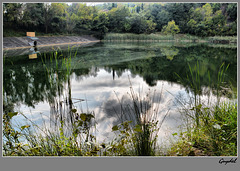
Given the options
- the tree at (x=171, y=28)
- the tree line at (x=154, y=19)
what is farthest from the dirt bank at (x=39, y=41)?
the tree at (x=171, y=28)

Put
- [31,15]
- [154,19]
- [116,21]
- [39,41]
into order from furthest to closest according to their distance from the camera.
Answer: [116,21] → [154,19] → [39,41] → [31,15]

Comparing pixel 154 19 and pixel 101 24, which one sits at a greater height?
pixel 101 24

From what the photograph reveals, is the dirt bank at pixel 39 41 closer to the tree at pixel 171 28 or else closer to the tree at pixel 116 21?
the tree at pixel 116 21

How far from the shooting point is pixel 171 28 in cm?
1852

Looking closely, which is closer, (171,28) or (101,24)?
(171,28)

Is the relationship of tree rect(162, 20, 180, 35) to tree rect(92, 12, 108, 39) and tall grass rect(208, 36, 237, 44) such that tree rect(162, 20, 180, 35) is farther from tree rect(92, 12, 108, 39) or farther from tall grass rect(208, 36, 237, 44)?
tree rect(92, 12, 108, 39)

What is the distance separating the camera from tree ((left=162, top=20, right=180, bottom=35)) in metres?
18.2

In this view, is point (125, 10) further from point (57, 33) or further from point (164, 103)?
point (164, 103)

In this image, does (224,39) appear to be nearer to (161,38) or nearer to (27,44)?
(161,38)

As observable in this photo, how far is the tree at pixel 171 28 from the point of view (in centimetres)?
1817

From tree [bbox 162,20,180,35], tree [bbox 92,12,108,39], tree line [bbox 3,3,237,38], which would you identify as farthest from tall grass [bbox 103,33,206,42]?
tree [bbox 92,12,108,39]

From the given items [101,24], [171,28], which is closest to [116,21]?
[101,24]

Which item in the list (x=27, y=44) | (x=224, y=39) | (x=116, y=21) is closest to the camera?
(x=27, y=44)

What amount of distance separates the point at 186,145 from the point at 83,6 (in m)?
21.9
